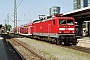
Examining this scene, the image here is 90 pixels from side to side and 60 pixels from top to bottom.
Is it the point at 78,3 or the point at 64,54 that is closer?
the point at 64,54

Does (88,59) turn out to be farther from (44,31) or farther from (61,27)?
(44,31)

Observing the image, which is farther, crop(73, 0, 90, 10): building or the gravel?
crop(73, 0, 90, 10): building

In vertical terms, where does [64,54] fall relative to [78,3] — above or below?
below

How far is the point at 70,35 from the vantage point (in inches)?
1000

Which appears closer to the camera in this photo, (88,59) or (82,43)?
(88,59)

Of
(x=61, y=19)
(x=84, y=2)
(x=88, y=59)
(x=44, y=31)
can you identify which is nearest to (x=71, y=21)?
(x=61, y=19)

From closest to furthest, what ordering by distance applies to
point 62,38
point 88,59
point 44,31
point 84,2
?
point 88,59 → point 62,38 → point 44,31 → point 84,2

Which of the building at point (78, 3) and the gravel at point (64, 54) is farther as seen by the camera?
the building at point (78, 3)

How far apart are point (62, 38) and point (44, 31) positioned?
810cm

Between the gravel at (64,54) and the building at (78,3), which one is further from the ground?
the building at (78,3)

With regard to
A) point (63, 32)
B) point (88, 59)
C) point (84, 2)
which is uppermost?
point (84, 2)

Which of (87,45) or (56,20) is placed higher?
(56,20)

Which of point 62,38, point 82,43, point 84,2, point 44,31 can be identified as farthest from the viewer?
point 84,2

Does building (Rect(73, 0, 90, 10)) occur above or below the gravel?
above
